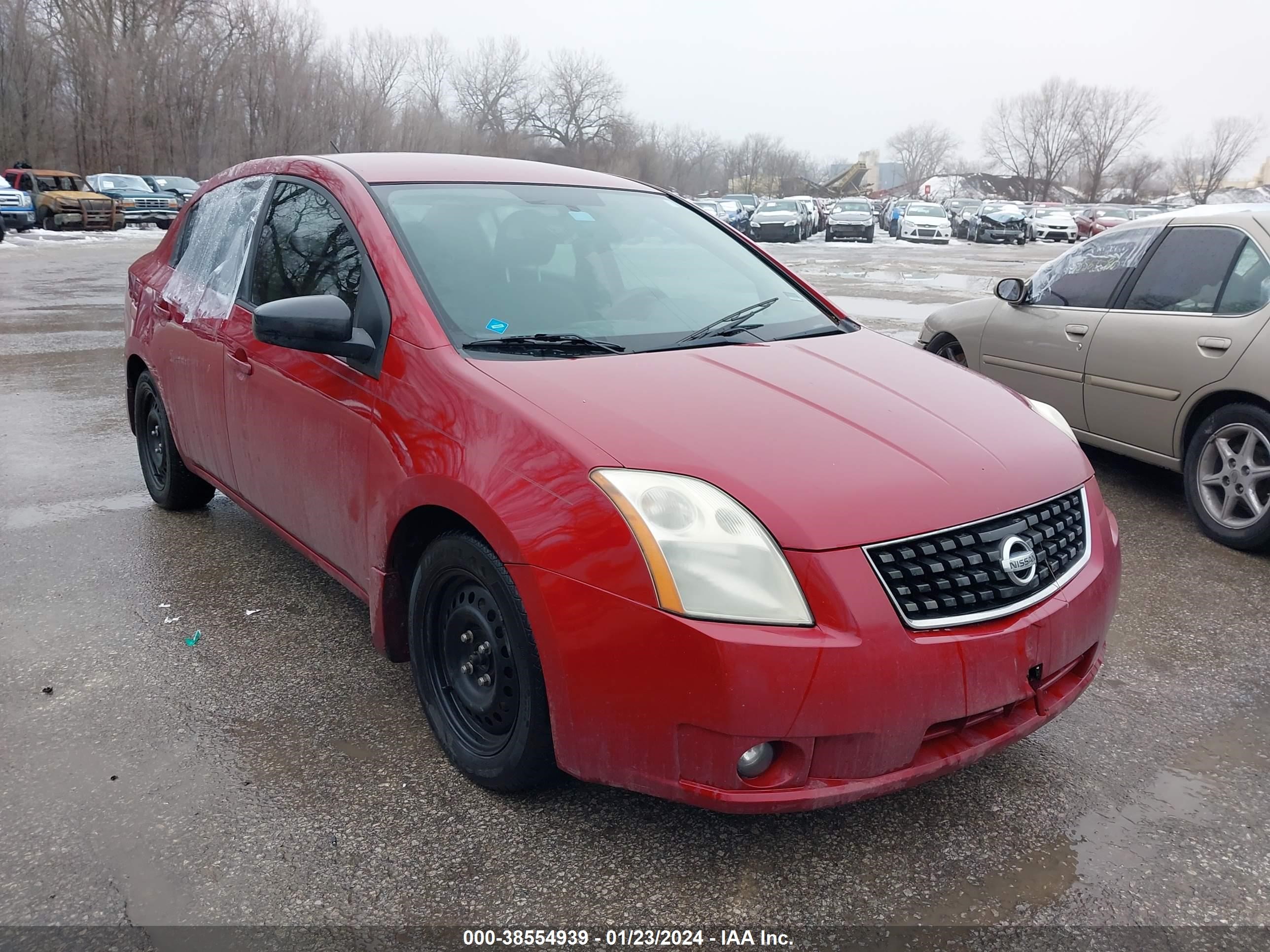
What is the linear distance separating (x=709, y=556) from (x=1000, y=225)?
3993 centimetres

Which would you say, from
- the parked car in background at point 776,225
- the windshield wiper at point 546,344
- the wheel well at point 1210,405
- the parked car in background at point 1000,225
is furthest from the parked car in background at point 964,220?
the windshield wiper at point 546,344

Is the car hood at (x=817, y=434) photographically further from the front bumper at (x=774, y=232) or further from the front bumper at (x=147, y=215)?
the front bumper at (x=147, y=215)

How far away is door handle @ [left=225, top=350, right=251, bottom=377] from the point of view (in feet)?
11.3

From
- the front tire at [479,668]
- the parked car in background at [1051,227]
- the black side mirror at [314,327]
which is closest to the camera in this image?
the front tire at [479,668]

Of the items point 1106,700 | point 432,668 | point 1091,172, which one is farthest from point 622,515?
point 1091,172

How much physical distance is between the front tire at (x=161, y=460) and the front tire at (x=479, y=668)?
7.66 ft

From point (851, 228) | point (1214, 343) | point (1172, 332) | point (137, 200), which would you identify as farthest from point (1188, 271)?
point (137, 200)

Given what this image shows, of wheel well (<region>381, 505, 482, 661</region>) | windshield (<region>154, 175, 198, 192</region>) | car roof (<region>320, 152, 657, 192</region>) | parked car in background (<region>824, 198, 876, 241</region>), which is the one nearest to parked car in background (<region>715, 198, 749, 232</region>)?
parked car in background (<region>824, 198, 876, 241</region>)

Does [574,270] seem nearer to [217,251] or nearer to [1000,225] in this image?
[217,251]

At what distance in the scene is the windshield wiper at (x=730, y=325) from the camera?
298 cm

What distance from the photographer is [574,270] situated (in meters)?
3.14

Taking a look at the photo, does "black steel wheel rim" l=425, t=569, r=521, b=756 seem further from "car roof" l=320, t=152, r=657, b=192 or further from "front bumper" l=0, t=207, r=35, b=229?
"front bumper" l=0, t=207, r=35, b=229

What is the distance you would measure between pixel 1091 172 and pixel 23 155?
264ft

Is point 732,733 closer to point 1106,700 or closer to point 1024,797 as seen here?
point 1024,797
